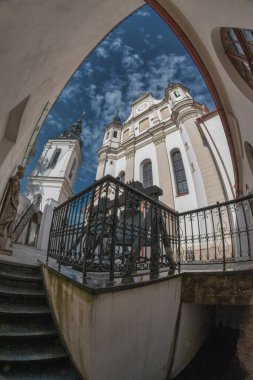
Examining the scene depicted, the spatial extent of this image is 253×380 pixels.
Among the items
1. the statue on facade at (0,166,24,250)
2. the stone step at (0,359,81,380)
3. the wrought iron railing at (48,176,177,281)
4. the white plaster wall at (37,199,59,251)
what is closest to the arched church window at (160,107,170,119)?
the white plaster wall at (37,199,59,251)

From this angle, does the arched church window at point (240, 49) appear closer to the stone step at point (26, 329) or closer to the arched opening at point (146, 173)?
the stone step at point (26, 329)

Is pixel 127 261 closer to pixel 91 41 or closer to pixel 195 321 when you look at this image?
pixel 195 321

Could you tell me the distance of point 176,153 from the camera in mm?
16594

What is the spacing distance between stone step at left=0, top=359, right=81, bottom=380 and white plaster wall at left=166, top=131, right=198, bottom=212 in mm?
11938

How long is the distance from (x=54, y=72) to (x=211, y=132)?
822cm

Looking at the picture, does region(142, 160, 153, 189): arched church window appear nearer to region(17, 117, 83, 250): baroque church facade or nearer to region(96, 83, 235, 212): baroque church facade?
region(96, 83, 235, 212): baroque church facade

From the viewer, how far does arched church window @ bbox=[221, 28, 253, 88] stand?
4.07m

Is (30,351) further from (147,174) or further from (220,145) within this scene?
(147,174)

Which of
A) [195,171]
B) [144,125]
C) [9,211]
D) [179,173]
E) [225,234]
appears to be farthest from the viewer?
[144,125]

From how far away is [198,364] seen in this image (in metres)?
3.21

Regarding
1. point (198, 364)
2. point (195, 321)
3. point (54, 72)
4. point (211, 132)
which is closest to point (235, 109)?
point (211, 132)

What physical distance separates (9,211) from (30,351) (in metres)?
5.34

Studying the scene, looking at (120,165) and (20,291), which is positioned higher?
(120,165)

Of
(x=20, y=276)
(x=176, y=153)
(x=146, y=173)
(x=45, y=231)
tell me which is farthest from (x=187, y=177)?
(x=20, y=276)
